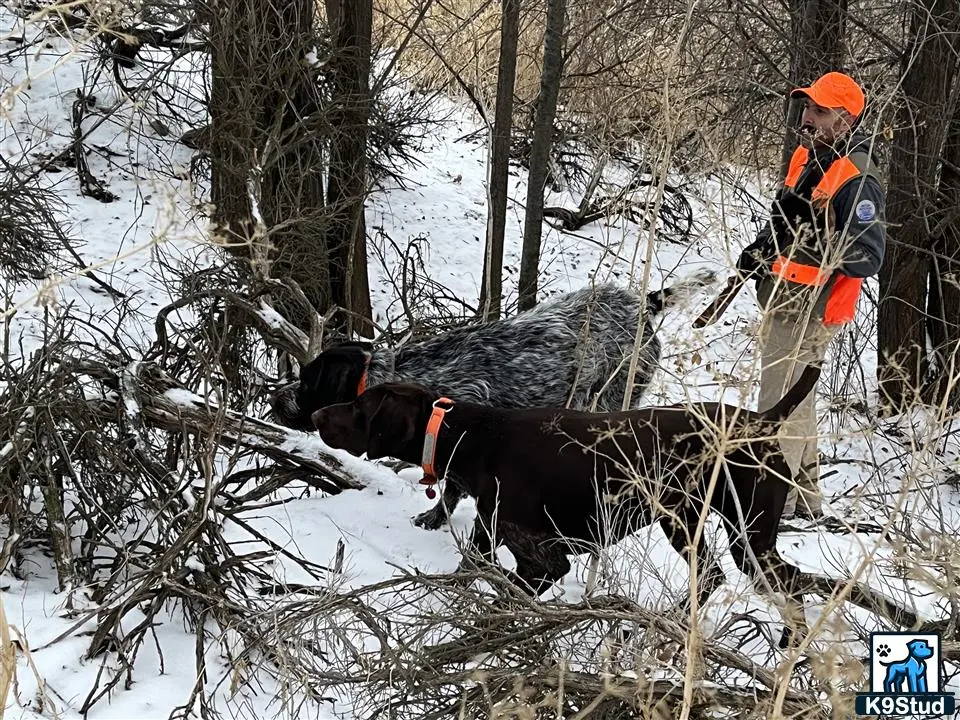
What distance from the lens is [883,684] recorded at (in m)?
3.08

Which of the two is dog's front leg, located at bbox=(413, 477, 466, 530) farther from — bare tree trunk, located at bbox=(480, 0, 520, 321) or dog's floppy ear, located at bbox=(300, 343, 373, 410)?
bare tree trunk, located at bbox=(480, 0, 520, 321)

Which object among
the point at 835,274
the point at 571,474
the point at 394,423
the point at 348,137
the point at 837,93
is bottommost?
the point at 571,474

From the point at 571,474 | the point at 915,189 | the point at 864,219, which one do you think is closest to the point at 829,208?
the point at 864,219

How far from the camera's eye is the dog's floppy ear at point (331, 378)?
5309 millimetres

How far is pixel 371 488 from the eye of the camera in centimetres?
539

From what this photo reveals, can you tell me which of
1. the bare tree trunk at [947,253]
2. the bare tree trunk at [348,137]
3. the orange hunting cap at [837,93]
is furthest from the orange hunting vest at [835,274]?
the bare tree trunk at [348,137]

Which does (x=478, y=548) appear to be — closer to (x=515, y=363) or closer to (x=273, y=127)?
(x=515, y=363)

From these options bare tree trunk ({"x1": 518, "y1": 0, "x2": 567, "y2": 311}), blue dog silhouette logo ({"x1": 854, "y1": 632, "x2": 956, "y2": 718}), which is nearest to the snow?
blue dog silhouette logo ({"x1": 854, "y1": 632, "x2": 956, "y2": 718})

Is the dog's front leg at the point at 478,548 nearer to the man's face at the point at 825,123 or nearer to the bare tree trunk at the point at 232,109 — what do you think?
the man's face at the point at 825,123

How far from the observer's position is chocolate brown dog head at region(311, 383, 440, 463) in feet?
14.9

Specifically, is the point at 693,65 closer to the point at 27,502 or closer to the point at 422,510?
the point at 422,510

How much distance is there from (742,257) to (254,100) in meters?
3.72

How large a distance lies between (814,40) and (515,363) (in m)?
3.36

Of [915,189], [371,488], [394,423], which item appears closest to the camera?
[394,423]
